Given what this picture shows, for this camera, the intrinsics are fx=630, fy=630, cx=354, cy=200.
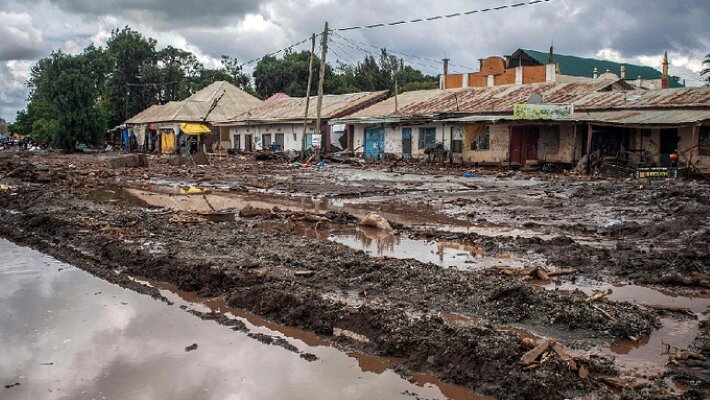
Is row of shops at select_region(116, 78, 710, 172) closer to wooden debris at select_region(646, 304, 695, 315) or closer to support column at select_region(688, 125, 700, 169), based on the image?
support column at select_region(688, 125, 700, 169)

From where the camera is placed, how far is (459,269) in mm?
8805

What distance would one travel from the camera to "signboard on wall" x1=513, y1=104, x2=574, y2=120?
26.5m

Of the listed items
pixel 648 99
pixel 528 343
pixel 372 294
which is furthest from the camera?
pixel 648 99

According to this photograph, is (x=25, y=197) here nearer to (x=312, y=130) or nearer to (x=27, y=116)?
(x=312, y=130)

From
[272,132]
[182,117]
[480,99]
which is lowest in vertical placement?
[272,132]

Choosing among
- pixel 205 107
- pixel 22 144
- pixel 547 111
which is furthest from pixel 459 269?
pixel 22 144

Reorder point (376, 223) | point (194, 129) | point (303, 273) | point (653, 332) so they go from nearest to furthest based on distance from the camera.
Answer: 1. point (653, 332)
2. point (303, 273)
3. point (376, 223)
4. point (194, 129)

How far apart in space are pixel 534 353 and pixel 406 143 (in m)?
30.8

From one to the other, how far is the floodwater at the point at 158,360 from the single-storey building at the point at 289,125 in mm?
30422

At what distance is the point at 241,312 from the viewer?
7.03 meters

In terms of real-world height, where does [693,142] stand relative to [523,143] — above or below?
above

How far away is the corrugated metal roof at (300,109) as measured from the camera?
42000 millimetres

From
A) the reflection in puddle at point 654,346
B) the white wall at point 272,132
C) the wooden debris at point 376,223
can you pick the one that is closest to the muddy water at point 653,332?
the reflection in puddle at point 654,346

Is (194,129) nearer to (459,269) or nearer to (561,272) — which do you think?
Result: (459,269)
